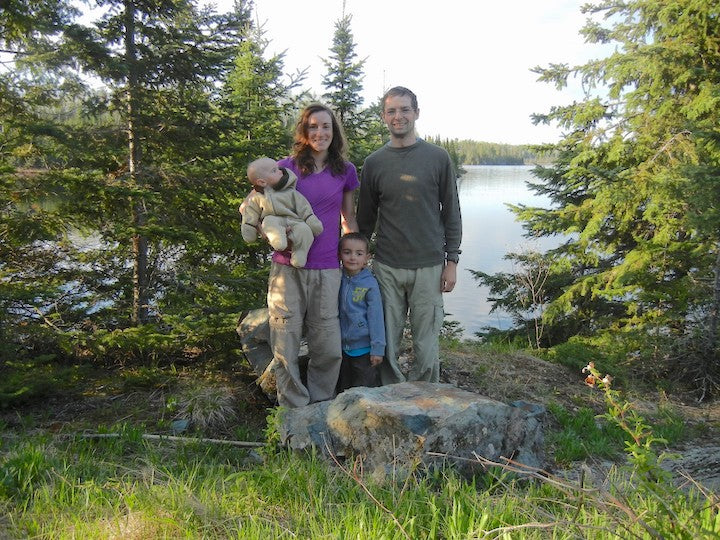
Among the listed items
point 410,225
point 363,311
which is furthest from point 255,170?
point 363,311

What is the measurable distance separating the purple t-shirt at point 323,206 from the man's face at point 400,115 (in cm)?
45

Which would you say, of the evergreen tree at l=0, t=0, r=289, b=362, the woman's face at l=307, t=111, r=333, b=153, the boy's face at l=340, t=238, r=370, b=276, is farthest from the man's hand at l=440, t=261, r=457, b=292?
the evergreen tree at l=0, t=0, r=289, b=362

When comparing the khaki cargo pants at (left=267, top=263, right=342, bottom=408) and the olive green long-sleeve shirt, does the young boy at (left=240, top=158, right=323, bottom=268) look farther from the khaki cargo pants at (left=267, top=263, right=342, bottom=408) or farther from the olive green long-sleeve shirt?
the olive green long-sleeve shirt

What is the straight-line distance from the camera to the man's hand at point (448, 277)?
4094 mm

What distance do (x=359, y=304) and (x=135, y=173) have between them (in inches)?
126

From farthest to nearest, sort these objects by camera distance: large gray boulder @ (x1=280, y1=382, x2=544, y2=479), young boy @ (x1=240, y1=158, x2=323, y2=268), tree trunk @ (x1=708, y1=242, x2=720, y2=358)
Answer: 1. tree trunk @ (x1=708, y1=242, x2=720, y2=358)
2. young boy @ (x1=240, y1=158, x2=323, y2=268)
3. large gray boulder @ (x1=280, y1=382, x2=544, y2=479)

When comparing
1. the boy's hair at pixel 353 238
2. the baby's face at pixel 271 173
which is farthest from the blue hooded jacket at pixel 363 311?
the baby's face at pixel 271 173

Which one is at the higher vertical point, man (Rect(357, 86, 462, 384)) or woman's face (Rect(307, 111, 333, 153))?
woman's face (Rect(307, 111, 333, 153))

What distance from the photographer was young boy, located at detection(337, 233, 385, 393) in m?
4.00

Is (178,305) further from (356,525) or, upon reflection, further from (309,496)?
(356,525)

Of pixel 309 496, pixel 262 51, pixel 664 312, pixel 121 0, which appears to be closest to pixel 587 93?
pixel 664 312

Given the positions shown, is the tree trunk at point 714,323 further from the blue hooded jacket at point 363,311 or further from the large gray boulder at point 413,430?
the blue hooded jacket at point 363,311

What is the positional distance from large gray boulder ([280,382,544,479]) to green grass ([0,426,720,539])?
0.55 ft

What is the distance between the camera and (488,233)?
95.2 ft
